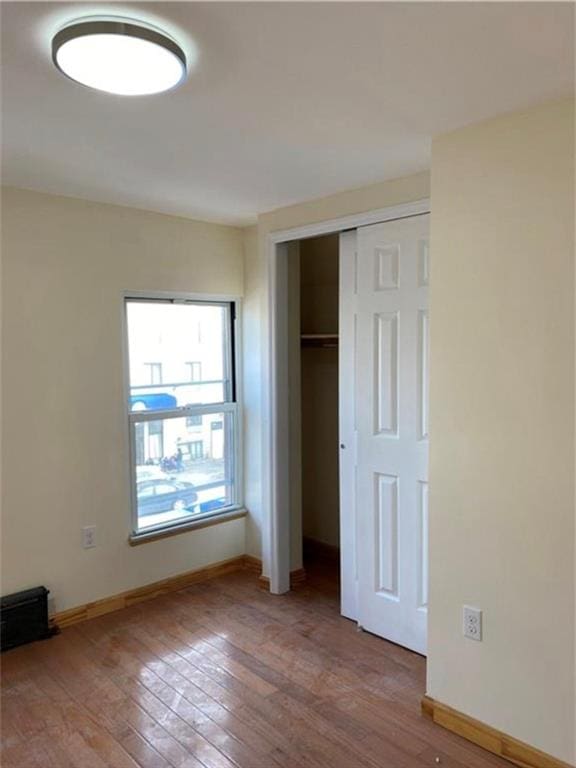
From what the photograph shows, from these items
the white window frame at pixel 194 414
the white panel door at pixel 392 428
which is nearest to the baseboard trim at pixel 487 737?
the white panel door at pixel 392 428

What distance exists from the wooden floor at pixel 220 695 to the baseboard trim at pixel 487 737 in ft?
0.12

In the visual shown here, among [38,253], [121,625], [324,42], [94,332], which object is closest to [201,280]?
[94,332]

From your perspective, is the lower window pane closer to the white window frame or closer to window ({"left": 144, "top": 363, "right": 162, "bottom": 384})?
the white window frame

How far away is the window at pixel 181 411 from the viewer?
3.50 metres

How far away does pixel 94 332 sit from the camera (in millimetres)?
3229

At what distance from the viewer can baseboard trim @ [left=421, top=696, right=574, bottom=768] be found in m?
2.02

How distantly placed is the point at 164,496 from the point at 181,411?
0.54 m

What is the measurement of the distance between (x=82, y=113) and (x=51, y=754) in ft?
7.48

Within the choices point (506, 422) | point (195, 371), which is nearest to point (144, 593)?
point (195, 371)

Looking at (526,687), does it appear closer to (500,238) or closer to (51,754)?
(500,238)

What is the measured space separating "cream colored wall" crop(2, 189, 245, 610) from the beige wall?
3.38 feet

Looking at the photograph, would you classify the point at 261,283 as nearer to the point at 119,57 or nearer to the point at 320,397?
the point at 320,397

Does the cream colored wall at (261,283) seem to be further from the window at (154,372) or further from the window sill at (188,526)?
the window at (154,372)

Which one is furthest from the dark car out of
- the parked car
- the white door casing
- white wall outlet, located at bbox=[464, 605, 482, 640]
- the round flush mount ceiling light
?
the round flush mount ceiling light
